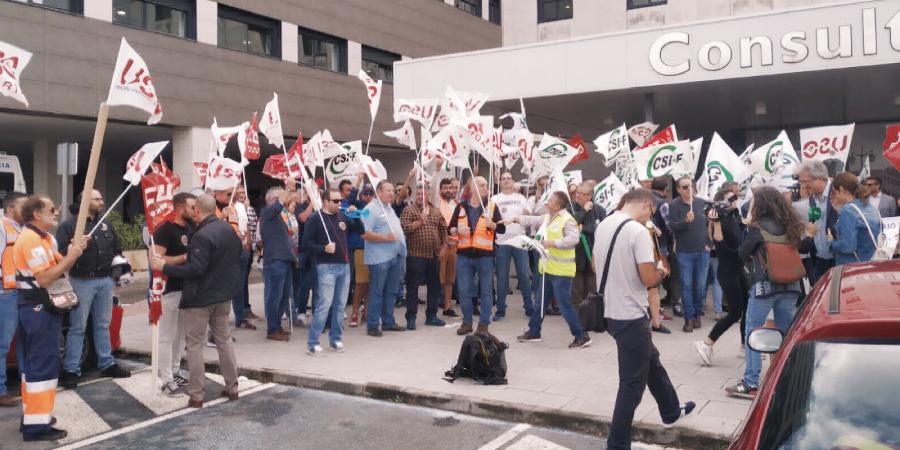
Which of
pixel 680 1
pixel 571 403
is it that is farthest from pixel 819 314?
pixel 680 1

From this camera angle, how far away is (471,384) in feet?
22.8

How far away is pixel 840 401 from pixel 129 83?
244 inches

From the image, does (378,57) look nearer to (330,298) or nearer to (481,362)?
(330,298)

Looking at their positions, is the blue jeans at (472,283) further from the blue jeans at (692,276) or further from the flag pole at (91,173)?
the flag pole at (91,173)

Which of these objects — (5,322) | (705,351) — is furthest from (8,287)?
(705,351)

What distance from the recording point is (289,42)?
25.8m

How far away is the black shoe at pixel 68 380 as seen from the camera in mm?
7145

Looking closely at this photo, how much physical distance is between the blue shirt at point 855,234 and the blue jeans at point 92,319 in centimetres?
730

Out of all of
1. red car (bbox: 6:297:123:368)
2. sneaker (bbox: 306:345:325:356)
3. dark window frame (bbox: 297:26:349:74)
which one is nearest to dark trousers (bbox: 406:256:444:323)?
sneaker (bbox: 306:345:325:356)

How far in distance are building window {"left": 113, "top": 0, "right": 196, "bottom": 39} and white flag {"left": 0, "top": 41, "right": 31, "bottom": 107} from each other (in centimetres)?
1364

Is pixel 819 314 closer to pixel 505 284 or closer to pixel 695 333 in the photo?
pixel 695 333

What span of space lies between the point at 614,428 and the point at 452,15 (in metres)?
30.5

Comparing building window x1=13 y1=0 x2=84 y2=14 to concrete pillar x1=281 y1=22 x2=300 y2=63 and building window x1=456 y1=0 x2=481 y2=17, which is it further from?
building window x1=456 y1=0 x2=481 y2=17

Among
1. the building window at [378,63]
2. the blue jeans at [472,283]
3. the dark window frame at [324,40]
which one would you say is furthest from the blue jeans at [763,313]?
the building window at [378,63]
